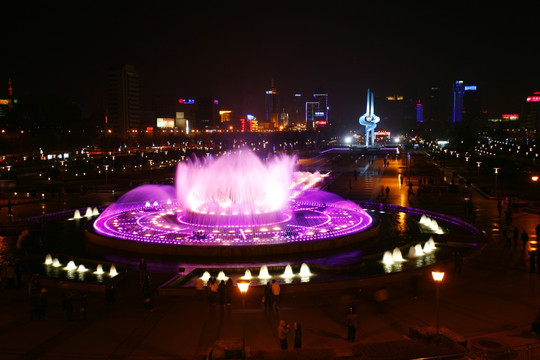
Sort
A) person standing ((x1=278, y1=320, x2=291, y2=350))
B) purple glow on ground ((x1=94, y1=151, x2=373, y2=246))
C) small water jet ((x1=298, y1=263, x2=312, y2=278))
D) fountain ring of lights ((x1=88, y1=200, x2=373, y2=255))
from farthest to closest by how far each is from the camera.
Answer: purple glow on ground ((x1=94, y1=151, x2=373, y2=246)) < fountain ring of lights ((x1=88, y1=200, x2=373, y2=255)) < small water jet ((x1=298, y1=263, x2=312, y2=278)) < person standing ((x1=278, y1=320, x2=291, y2=350))

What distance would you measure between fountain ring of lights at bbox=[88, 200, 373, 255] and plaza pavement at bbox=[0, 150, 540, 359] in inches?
194

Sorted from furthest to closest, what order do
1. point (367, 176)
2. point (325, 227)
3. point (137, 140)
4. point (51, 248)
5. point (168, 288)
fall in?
1. point (137, 140)
2. point (367, 176)
3. point (325, 227)
4. point (51, 248)
5. point (168, 288)

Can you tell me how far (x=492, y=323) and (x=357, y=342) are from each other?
13.1ft

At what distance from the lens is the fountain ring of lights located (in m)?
22.7

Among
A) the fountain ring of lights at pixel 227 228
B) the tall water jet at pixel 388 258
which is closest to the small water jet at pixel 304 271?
the fountain ring of lights at pixel 227 228

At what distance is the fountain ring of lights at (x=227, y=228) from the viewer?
74.3 feet

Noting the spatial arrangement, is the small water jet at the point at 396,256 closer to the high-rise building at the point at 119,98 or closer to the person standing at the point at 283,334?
the person standing at the point at 283,334

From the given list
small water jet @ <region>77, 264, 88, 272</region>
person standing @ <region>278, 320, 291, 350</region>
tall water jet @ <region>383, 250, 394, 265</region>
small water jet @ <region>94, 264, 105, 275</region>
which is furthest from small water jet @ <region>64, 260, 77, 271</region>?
tall water jet @ <region>383, 250, 394, 265</region>

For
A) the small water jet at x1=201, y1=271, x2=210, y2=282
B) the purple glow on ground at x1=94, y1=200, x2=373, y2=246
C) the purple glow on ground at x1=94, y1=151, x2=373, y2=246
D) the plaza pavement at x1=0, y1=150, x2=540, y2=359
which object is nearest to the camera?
the plaza pavement at x1=0, y1=150, x2=540, y2=359

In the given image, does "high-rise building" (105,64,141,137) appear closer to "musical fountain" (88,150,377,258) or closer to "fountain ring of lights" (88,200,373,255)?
"musical fountain" (88,150,377,258)

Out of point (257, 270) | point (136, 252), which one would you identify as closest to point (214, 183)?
point (136, 252)

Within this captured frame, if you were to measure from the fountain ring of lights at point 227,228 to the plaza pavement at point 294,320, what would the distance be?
4.92 m

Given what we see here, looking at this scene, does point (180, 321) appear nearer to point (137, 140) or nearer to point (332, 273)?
point (332, 273)

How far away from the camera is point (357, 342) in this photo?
12.3 metres
